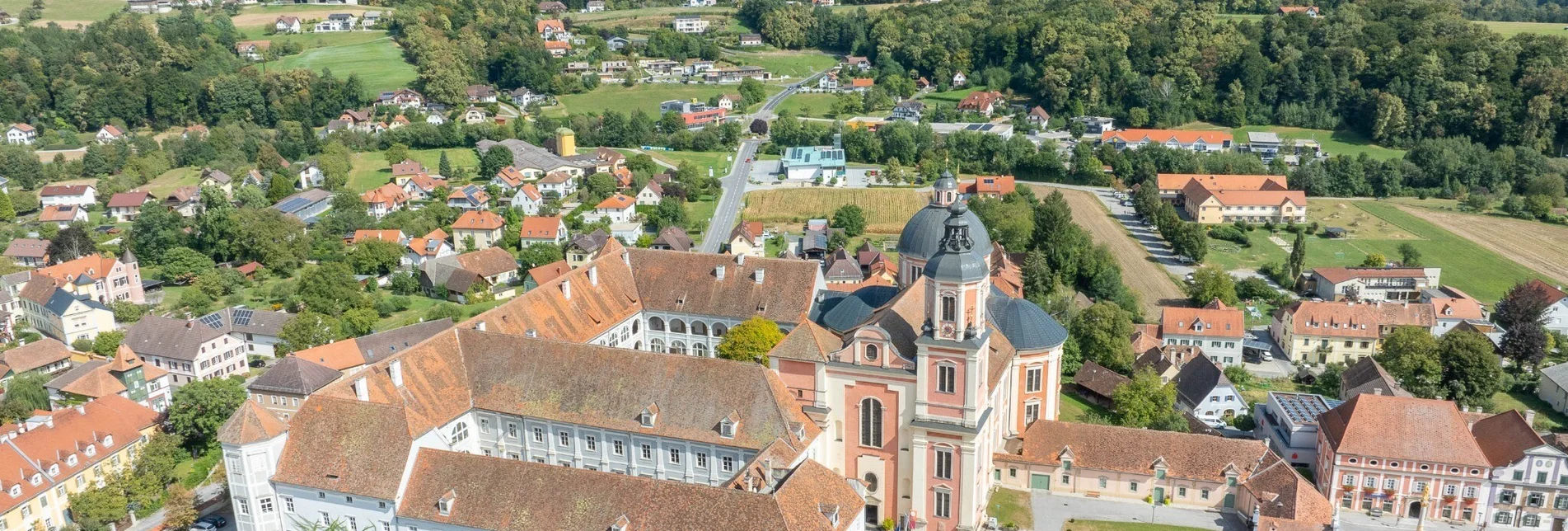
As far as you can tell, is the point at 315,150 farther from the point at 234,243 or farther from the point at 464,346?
the point at 464,346

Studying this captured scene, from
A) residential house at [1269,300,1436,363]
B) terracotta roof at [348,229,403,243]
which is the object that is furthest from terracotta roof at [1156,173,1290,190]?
terracotta roof at [348,229,403,243]

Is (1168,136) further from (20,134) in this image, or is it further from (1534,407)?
(20,134)

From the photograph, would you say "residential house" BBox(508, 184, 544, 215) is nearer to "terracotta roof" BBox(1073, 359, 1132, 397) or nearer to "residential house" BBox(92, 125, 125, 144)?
"terracotta roof" BBox(1073, 359, 1132, 397)

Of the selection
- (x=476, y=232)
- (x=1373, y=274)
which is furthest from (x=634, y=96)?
(x=1373, y=274)

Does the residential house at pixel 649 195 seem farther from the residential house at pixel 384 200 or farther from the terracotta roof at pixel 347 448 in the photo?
the terracotta roof at pixel 347 448

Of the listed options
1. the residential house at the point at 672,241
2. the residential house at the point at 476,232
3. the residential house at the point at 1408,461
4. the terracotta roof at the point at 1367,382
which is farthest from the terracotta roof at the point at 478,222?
the residential house at the point at 1408,461

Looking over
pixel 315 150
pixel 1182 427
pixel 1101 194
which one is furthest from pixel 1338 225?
pixel 315 150
